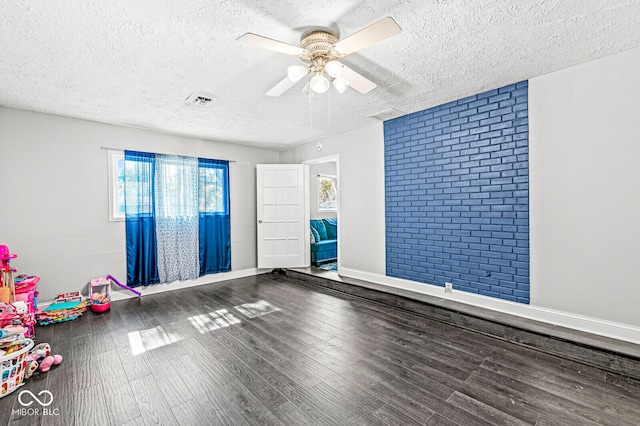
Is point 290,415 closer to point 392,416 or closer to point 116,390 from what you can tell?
point 392,416

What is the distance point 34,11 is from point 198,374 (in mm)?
2635

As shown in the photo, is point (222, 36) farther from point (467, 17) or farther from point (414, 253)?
point (414, 253)

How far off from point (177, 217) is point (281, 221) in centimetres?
176

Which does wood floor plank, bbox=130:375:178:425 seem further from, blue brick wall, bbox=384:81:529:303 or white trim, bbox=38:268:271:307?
blue brick wall, bbox=384:81:529:303

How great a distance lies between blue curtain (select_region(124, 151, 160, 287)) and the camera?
4.18m

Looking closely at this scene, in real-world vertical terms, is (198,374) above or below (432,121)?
below

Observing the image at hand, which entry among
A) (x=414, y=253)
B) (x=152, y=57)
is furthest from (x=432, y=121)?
(x=152, y=57)

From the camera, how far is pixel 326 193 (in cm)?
735

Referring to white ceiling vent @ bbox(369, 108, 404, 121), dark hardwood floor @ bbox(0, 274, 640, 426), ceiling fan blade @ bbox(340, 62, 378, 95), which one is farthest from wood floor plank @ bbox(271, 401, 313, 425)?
white ceiling vent @ bbox(369, 108, 404, 121)

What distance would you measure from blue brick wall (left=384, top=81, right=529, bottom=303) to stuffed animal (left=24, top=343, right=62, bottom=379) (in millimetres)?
3664

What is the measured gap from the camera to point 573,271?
266 centimetres

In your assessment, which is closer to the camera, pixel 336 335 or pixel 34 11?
pixel 34 11

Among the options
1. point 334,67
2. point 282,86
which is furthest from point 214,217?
point 334,67

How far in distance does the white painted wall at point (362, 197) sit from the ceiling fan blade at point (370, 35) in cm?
249
